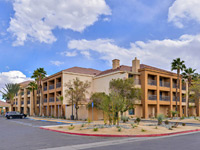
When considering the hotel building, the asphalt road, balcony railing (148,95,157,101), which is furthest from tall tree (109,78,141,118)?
the asphalt road

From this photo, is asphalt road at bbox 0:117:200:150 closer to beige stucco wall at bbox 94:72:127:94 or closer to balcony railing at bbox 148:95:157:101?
beige stucco wall at bbox 94:72:127:94

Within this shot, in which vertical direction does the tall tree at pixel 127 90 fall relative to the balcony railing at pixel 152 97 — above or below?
above

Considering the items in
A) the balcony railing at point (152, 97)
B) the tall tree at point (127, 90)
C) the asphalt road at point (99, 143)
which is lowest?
the asphalt road at point (99, 143)

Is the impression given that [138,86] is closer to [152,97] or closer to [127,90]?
[152,97]

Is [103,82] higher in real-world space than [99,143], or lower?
higher

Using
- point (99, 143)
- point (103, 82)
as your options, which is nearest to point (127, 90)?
point (103, 82)

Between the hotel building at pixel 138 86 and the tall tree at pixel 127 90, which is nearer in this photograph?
the tall tree at pixel 127 90

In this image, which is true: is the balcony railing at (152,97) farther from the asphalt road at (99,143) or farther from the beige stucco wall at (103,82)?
the asphalt road at (99,143)

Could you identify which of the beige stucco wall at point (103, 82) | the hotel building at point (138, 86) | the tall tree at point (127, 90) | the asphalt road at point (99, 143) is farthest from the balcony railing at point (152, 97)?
the asphalt road at point (99, 143)

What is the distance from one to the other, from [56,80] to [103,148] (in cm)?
3621

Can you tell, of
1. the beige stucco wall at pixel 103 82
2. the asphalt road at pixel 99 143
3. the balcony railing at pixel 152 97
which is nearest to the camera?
the asphalt road at pixel 99 143

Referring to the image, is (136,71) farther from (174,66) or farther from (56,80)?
(56,80)

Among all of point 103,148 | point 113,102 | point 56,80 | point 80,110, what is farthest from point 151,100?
point 103,148

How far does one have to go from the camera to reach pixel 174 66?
3975cm
